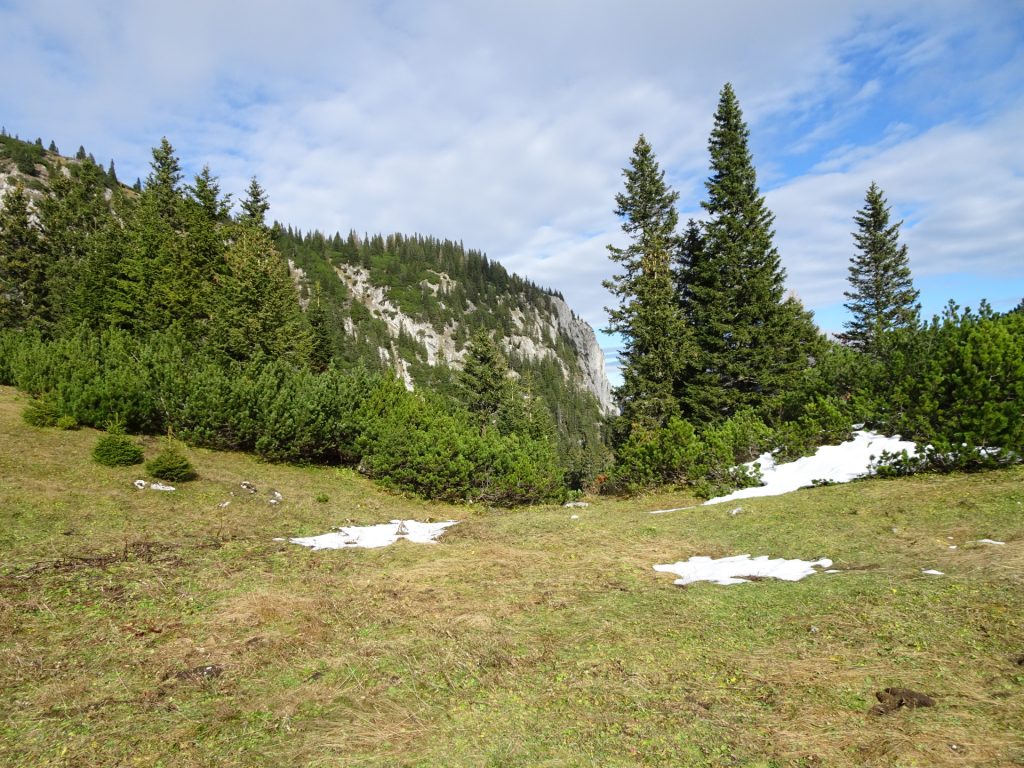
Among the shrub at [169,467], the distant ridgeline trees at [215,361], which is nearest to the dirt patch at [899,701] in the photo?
the distant ridgeline trees at [215,361]

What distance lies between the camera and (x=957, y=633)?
4.66 meters

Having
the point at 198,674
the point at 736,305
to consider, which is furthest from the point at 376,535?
the point at 736,305

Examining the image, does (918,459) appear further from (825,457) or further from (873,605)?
(873,605)

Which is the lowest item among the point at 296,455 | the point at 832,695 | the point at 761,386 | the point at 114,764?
the point at 114,764

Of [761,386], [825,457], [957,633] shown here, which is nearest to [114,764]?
[957,633]

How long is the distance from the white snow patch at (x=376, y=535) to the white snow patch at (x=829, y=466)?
24.6 feet

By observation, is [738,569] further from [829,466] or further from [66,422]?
[66,422]

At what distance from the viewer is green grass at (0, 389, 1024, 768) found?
369cm

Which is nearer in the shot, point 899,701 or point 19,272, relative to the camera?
point 899,701

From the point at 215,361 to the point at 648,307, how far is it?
1940 cm

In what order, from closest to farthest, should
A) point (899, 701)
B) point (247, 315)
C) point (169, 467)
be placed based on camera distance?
point (899, 701)
point (169, 467)
point (247, 315)

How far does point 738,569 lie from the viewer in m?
7.79

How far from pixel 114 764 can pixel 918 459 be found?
14.5 meters

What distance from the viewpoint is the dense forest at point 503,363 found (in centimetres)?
1333
